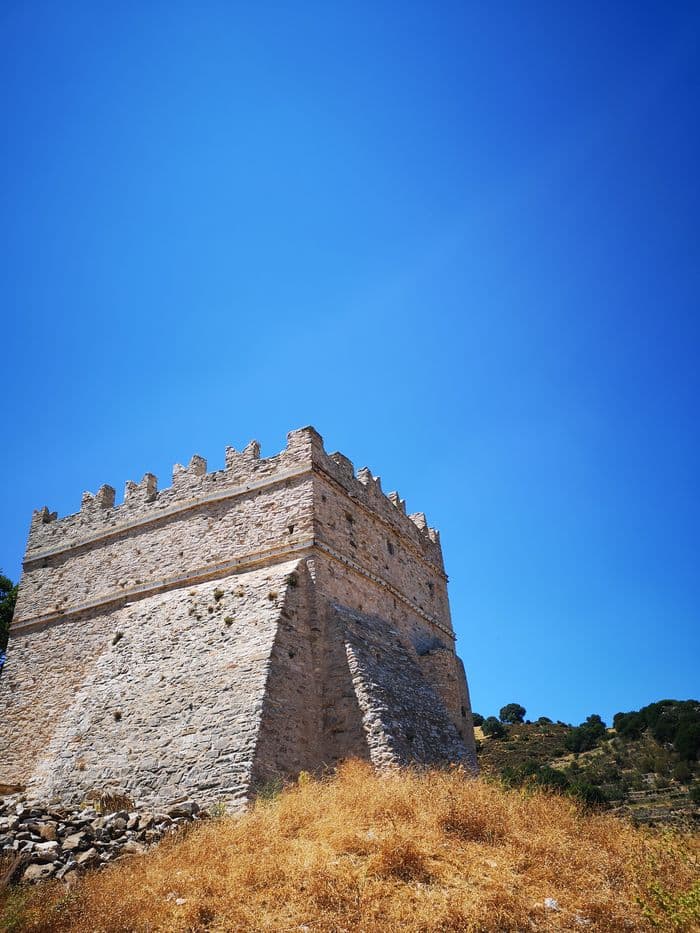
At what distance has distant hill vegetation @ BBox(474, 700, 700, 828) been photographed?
86.2 feet

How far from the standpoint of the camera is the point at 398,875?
22.5ft

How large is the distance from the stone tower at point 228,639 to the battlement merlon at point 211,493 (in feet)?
0.16

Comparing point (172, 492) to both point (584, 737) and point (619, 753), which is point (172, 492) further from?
point (584, 737)

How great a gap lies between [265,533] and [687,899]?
10.7 m

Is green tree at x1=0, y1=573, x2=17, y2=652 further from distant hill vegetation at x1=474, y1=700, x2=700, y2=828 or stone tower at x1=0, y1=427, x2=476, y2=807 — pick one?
distant hill vegetation at x1=474, y1=700, x2=700, y2=828

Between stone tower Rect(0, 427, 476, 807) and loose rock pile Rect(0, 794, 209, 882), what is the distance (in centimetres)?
154

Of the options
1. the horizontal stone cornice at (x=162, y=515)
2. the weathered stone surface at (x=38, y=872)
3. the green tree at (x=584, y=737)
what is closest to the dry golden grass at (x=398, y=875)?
the weathered stone surface at (x=38, y=872)

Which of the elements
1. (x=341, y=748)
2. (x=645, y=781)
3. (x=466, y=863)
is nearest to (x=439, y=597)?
(x=341, y=748)

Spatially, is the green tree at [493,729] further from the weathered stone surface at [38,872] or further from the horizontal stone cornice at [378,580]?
the weathered stone surface at [38,872]

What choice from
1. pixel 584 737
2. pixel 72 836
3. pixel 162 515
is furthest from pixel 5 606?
pixel 584 737

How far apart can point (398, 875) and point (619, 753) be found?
114 ft

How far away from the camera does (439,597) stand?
67.2ft

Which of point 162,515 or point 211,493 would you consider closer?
point 211,493

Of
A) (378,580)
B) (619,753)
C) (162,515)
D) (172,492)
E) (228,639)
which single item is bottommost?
(619,753)
